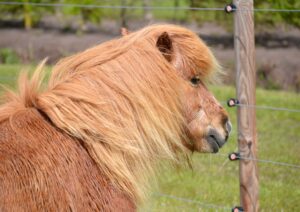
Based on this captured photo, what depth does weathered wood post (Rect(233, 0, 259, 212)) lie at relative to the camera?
469 centimetres

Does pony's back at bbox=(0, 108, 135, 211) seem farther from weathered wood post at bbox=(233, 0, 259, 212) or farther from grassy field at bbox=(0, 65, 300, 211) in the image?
grassy field at bbox=(0, 65, 300, 211)

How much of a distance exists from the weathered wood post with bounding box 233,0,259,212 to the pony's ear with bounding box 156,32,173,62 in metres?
1.03

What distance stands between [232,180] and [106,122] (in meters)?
3.75

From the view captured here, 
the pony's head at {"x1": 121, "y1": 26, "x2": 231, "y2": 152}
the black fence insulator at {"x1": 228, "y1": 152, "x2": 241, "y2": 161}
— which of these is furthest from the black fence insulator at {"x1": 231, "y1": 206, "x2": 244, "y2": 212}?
the pony's head at {"x1": 121, "y1": 26, "x2": 231, "y2": 152}

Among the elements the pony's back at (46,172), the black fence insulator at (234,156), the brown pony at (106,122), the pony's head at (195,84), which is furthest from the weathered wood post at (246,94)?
the pony's back at (46,172)

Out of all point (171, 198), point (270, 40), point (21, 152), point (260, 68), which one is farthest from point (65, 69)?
point (270, 40)

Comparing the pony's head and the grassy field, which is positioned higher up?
the pony's head

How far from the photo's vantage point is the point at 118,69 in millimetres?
3635

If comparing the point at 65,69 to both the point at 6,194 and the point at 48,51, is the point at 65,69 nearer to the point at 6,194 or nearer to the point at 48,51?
the point at 6,194

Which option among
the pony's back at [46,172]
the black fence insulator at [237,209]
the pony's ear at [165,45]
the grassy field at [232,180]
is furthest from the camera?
the grassy field at [232,180]

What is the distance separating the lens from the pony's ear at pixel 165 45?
3.74 metres

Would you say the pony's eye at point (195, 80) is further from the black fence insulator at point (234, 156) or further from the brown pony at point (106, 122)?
the black fence insulator at point (234, 156)

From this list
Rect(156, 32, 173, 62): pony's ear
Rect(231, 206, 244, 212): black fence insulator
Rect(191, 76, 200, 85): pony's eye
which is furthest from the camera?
Rect(231, 206, 244, 212): black fence insulator

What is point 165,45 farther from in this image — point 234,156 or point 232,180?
point 232,180
